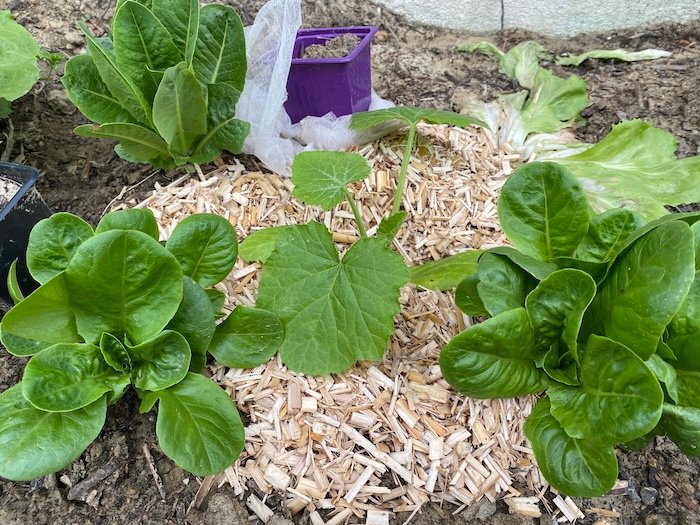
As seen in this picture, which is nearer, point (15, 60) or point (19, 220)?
point (19, 220)

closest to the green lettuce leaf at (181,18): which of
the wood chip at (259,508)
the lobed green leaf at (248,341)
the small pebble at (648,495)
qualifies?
the lobed green leaf at (248,341)

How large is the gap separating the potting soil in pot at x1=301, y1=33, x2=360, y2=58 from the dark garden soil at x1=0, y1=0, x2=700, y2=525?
12.1 inches

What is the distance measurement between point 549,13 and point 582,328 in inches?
77.0

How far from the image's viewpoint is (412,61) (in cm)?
247

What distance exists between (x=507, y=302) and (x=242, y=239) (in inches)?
32.2

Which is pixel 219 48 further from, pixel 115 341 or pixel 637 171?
pixel 637 171

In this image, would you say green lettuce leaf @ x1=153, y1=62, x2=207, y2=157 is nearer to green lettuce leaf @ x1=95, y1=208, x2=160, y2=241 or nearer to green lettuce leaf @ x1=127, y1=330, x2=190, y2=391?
green lettuce leaf @ x1=95, y1=208, x2=160, y2=241

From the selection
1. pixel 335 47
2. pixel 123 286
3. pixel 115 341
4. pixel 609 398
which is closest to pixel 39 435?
pixel 115 341

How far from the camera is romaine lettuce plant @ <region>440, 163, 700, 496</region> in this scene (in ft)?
3.41

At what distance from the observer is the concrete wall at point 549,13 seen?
8.39 ft

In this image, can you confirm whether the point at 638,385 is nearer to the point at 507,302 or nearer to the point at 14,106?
the point at 507,302

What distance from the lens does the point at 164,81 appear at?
146 centimetres

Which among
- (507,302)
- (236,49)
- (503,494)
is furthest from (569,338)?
(236,49)

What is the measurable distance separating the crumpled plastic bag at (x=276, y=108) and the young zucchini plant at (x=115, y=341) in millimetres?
585
